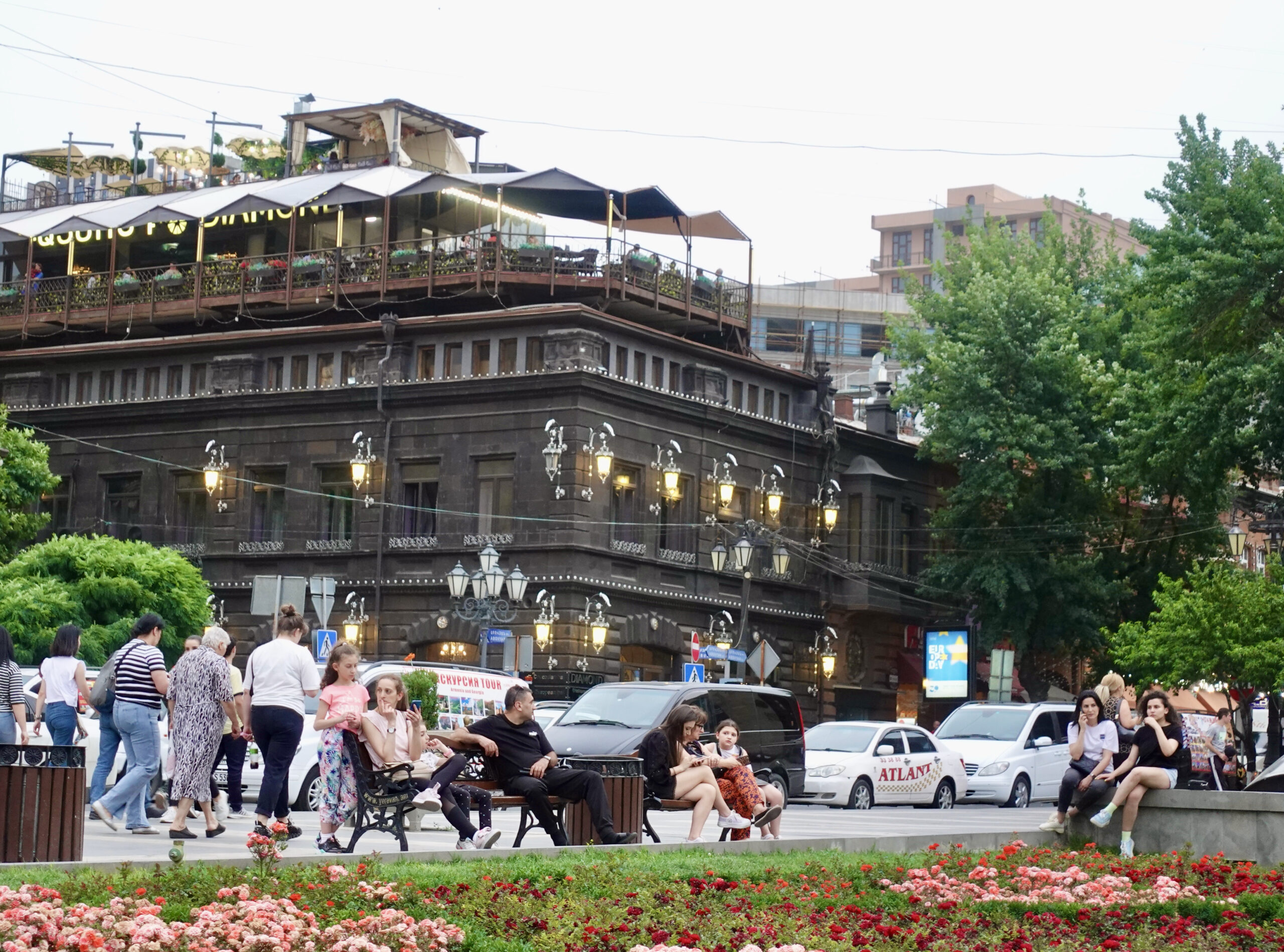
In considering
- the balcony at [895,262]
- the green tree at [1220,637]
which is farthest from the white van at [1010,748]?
the balcony at [895,262]

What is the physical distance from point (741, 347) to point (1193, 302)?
693 inches

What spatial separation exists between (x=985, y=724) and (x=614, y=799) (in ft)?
74.4

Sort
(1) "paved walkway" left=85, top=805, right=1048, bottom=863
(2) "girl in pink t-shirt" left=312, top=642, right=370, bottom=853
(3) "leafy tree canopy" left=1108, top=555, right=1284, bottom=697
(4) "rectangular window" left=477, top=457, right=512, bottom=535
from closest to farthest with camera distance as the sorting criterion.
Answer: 1. (2) "girl in pink t-shirt" left=312, top=642, right=370, bottom=853
2. (1) "paved walkway" left=85, top=805, right=1048, bottom=863
3. (3) "leafy tree canopy" left=1108, top=555, right=1284, bottom=697
4. (4) "rectangular window" left=477, top=457, right=512, bottom=535

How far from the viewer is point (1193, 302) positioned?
36.7 metres

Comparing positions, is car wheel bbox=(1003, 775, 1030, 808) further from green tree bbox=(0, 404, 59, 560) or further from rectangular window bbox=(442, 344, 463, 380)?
green tree bbox=(0, 404, 59, 560)

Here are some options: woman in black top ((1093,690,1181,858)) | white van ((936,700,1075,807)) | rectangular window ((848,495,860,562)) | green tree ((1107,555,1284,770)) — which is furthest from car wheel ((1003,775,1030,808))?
rectangular window ((848,495,860,562))

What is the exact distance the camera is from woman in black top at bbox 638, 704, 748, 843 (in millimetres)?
17797

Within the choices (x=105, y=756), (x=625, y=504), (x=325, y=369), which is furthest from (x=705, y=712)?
(x=325, y=369)

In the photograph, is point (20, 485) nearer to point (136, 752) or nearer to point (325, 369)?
point (325, 369)

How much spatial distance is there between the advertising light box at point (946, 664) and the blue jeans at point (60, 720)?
32.2 m

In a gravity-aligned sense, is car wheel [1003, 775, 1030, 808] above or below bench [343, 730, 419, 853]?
below

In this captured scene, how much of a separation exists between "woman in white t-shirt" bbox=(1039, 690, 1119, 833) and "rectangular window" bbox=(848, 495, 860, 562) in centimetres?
3344

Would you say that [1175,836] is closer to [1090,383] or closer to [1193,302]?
[1193,302]

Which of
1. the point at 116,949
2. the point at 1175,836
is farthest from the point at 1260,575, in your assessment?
the point at 116,949
